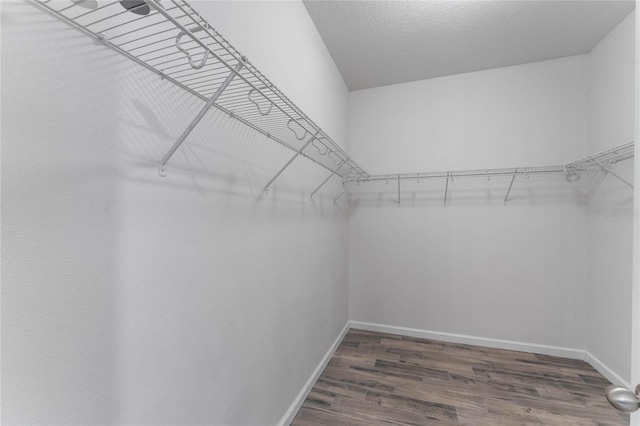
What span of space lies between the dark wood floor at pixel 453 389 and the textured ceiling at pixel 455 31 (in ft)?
8.85

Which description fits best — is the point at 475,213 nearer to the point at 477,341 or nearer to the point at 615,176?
the point at 615,176

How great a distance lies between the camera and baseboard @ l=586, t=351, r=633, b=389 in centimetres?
192

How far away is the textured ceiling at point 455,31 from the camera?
6.05 ft

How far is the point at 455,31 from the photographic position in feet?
6.82

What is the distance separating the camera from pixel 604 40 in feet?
7.05

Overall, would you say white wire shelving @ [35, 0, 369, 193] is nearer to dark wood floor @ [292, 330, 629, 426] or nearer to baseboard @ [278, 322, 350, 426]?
baseboard @ [278, 322, 350, 426]

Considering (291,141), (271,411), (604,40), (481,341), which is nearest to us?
(271,411)

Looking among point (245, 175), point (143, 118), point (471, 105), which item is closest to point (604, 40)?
point (471, 105)

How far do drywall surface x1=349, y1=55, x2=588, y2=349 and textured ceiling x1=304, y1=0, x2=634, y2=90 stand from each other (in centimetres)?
24

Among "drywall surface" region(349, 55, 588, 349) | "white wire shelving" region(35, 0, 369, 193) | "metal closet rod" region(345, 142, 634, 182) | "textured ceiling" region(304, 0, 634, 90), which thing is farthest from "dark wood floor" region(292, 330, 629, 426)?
"textured ceiling" region(304, 0, 634, 90)

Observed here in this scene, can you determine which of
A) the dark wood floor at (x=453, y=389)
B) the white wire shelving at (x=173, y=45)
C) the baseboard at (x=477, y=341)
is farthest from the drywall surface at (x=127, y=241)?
the baseboard at (x=477, y=341)

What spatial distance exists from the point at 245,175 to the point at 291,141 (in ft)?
1.65

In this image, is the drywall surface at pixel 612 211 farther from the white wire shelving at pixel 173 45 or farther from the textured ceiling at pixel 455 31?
the white wire shelving at pixel 173 45

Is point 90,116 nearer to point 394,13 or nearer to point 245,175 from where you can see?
point 245,175
